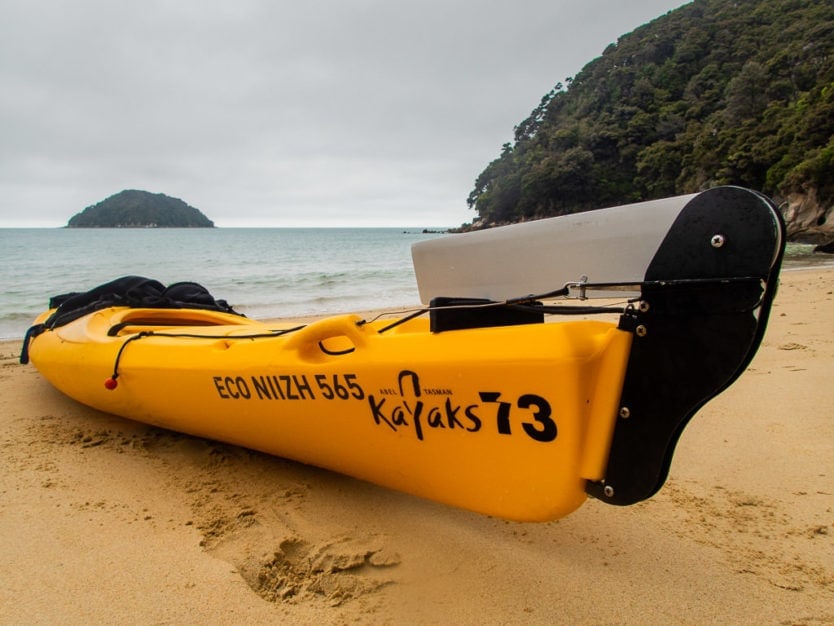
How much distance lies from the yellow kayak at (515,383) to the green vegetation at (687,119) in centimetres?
2633

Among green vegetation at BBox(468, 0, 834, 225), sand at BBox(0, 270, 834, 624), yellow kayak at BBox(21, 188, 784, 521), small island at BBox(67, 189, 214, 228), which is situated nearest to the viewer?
yellow kayak at BBox(21, 188, 784, 521)

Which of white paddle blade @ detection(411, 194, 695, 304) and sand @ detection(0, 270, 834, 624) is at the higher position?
white paddle blade @ detection(411, 194, 695, 304)

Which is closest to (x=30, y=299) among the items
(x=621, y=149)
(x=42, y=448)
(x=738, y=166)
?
(x=42, y=448)

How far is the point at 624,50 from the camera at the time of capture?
65875mm

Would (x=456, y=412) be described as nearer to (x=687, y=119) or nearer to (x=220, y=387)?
(x=220, y=387)

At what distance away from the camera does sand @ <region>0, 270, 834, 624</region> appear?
4.46ft

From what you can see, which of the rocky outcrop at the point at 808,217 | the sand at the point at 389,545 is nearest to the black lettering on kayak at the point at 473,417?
the sand at the point at 389,545

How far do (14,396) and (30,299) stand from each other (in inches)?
372

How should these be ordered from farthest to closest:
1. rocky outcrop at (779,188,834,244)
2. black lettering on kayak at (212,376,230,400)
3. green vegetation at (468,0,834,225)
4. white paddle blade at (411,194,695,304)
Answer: green vegetation at (468,0,834,225), rocky outcrop at (779,188,834,244), black lettering on kayak at (212,376,230,400), white paddle blade at (411,194,695,304)

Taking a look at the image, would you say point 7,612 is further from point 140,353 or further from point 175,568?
point 140,353

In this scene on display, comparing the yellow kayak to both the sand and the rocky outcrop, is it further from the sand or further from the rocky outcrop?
the rocky outcrop

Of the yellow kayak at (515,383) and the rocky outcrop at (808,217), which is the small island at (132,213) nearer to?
the rocky outcrop at (808,217)

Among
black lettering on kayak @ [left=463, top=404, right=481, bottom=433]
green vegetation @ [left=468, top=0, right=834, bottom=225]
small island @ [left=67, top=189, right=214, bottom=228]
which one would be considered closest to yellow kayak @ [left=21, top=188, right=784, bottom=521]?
black lettering on kayak @ [left=463, top=404, right=481, bottom=433]

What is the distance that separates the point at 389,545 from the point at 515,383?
814 millimetres
